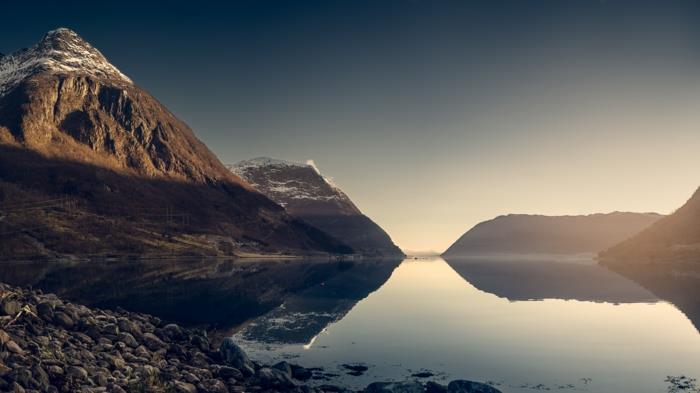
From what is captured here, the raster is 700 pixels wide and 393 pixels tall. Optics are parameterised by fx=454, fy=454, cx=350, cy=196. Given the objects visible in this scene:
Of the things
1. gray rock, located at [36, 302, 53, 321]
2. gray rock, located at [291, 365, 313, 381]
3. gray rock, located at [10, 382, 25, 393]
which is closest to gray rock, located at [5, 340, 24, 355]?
gray rock, located at [10, 382, 25, 393]

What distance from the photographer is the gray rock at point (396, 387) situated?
28.4m

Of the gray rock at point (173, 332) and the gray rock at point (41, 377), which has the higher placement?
the gray rock at point (41, 377)

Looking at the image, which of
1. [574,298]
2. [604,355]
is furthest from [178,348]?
[574,298]

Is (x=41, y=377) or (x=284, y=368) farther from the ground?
(x=41, y=377)

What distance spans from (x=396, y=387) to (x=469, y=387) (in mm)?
4646

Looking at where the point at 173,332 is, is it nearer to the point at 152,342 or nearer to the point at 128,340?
the point at 152,342

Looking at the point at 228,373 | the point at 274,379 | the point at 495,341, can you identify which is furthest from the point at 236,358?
the point at 495,341

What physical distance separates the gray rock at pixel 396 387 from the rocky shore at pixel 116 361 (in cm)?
7

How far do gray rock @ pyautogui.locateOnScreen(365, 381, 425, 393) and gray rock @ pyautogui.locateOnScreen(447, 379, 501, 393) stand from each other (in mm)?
Result: 1929

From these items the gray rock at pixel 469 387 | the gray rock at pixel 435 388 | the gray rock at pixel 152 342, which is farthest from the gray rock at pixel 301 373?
the gray rock at pixel 152 342

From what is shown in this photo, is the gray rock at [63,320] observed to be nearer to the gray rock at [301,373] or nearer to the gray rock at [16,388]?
the gray rock at [16,388]

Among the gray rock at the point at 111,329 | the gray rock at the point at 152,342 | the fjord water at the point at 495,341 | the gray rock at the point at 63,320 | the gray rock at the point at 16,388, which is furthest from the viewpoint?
the gray rock at the point at 152,342

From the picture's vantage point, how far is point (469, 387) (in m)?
28.8

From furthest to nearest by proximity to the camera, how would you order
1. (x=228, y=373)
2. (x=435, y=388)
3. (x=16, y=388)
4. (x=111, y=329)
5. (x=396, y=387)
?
(x=111, y=329), (x=228, y=373), (x=435, y=388), (x=396, y=387), (x=16, y=388)
